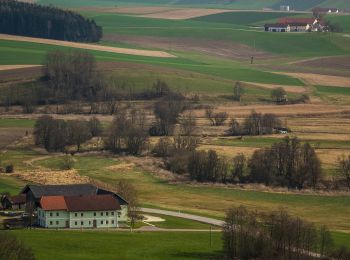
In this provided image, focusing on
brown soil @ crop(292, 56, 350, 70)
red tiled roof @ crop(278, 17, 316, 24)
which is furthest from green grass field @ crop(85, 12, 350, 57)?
red tiled roof @ crop(278, 17, 316, 24)

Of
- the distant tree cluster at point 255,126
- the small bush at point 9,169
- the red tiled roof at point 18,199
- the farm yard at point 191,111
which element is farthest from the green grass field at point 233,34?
the red tiled roof at point 18,199

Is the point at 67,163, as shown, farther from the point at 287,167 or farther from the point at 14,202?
the point at 14,202

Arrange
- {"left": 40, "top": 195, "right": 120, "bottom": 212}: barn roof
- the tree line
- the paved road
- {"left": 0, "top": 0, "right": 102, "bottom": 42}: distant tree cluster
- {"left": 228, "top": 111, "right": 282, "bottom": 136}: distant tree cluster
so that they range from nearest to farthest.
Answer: the tree line → {"left": 40, "top": 195, "right": 120, "bottom": 212}: barn roof → the paved road → {"left": 228, "top": 111, "right": 282, "bottom": 136}: distant tree cluster → {"left": 0, "top": 0, "right": 102, "bottom": 42}: distant tree cluster

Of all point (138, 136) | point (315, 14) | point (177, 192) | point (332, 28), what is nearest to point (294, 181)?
point (177, 192)

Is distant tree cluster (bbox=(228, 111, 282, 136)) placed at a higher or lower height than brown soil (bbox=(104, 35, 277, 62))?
lower

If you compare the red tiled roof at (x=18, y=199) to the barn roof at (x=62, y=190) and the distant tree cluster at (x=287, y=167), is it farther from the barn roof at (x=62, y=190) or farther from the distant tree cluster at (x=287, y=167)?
the distant tree cluster at (x=287, y=167)

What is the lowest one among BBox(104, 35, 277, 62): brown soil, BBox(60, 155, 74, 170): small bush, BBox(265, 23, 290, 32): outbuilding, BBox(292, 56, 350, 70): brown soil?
BBox(60, 155, 74, 170): small bush

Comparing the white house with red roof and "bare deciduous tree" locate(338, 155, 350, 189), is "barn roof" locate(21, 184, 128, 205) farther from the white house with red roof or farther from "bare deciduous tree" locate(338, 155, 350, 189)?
the white house with red roof
